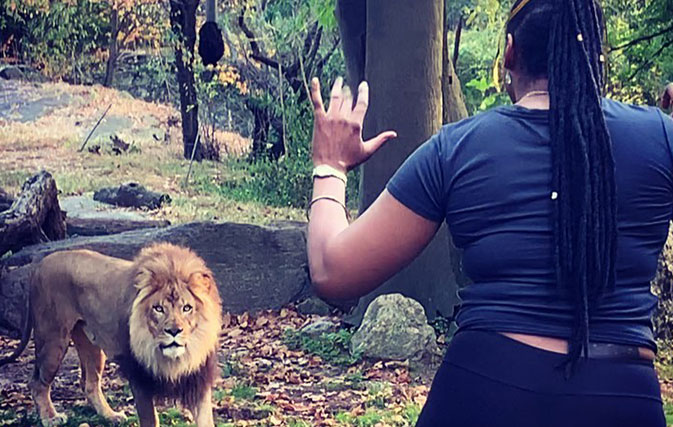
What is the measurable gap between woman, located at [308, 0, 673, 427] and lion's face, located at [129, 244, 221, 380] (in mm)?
2463

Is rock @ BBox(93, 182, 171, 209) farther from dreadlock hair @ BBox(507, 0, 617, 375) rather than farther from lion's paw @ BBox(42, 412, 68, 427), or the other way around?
dreadlock hair @ BBox(507, 0, 617, 375)

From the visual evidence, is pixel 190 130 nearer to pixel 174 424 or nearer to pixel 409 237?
pixel 174 424

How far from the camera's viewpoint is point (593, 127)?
156 cm

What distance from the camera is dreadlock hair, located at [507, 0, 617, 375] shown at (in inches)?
59.6

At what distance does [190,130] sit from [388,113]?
4.74ft

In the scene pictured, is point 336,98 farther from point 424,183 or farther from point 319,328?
point 319,328

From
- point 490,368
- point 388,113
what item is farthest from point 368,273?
point 388,113

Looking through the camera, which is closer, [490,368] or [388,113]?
[490,368]

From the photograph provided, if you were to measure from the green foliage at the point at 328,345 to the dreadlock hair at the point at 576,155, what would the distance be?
4.16 m

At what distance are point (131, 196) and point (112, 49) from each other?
906 millimetres

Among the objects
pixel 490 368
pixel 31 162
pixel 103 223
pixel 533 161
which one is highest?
pixel 533 161

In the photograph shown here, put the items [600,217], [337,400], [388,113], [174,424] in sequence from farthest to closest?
[388,113]
[337,400]
[174,424]
[600,217]

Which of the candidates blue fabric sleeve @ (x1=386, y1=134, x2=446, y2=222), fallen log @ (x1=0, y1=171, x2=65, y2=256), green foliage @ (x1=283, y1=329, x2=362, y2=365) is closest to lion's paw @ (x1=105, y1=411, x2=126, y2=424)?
green foliage @ (x1=283, y1=329, x2=362, y2=365)

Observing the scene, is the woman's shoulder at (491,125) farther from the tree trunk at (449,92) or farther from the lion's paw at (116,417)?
the tree trunk at (449,92)
